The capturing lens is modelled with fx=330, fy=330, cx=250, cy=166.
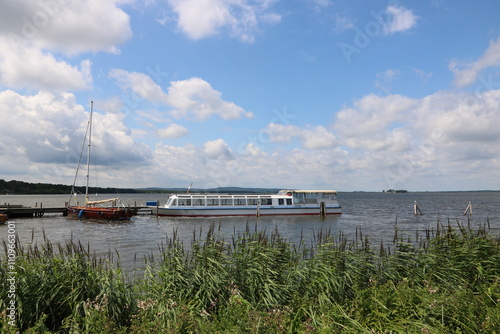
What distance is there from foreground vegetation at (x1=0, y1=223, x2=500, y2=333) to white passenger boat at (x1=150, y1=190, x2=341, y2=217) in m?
34.9

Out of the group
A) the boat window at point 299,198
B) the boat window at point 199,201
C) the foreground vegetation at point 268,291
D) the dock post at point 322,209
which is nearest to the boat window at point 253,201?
the boat window at point 299,198

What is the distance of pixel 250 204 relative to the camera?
151 feet

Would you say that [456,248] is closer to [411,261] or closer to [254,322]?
[411,261]

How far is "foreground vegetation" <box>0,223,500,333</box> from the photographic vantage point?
497 centimetres

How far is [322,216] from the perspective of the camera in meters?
46.9

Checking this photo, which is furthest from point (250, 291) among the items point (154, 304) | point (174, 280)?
point (154, 304)

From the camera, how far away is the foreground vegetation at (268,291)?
196 inches

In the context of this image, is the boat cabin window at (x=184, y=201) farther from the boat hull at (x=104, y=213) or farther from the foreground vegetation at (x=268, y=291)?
the foreground vegetation at (x=268, y=291)

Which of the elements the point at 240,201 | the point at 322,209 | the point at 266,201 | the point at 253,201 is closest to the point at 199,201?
the point at 240,201

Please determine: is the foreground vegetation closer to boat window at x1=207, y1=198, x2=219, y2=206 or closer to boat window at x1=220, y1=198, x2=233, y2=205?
boat window at x1=207, y1=198, x2=219, y2=206

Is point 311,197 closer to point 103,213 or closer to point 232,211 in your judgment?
point 232,211

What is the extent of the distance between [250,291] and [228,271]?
84cm

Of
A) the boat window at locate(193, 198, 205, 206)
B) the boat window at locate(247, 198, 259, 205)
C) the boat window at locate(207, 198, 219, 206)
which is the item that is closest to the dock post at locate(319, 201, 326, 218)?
the boat window at locate(247, 198, 259, 205)

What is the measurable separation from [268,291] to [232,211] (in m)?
37.9
